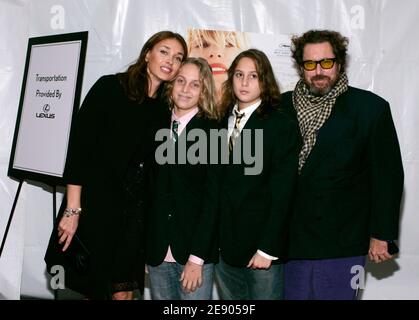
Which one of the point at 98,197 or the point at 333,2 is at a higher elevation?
the point at 333,2

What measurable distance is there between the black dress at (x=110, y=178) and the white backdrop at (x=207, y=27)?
38.5 inches

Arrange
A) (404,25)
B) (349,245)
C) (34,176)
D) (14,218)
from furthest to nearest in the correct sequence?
(14,218) < (404,25) < (34,176) < (349,245)

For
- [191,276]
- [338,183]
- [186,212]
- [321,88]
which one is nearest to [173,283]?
[191,276]

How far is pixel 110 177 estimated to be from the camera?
2.02 m

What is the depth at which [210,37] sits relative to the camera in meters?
2.84

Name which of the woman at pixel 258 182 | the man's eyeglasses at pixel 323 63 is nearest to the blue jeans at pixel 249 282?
the woman at pixel 258 182

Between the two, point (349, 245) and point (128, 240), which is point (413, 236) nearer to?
point (349, 245)

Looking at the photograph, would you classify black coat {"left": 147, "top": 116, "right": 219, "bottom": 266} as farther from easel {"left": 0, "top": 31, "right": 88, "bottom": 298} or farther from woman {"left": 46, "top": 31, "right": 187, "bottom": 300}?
easel {"left": 0, "top": 31, "right": 88, "bottom": 298}

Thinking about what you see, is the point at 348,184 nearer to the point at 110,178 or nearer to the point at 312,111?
the point at 312,111

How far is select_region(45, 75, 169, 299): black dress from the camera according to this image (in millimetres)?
2025

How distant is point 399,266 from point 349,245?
1123mm

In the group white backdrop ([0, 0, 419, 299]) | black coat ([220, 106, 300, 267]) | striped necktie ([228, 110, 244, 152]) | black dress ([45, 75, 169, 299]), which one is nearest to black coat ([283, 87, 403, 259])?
black coat ([220, 106, 300, 267])
